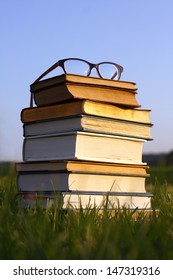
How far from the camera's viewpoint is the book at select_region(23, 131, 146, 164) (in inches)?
141

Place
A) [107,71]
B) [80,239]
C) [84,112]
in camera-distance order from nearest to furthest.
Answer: [80,239]
[84,112]
[107,71]

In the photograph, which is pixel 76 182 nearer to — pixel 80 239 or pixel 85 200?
pixel 85 200

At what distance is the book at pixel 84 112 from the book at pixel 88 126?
0.03m

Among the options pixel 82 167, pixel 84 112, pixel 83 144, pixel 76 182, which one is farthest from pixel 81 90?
pixel 76 182

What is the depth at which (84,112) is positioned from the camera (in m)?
3.52

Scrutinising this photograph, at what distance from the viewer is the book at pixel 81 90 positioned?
3641mm

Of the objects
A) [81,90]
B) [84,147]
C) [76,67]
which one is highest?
[76,67]

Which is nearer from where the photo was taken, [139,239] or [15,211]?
[139,239]

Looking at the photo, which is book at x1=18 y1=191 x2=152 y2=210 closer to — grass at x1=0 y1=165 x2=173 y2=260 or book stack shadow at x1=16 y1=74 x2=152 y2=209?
book stack shadow at x1=16 y1=74 x2=152 y2=209

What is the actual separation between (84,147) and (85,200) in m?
0.36

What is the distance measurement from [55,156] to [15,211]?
0.47 m

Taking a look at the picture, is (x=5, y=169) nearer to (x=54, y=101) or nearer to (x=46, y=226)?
(x=54, y=101)
